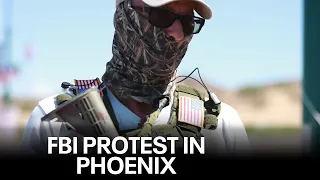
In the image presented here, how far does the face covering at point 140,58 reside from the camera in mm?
3117

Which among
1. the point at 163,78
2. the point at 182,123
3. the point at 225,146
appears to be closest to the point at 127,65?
the point at 163,78

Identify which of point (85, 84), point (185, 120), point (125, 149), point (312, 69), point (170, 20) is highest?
point (170, 20)

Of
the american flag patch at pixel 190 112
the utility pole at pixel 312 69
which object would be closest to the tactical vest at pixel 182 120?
the american flag patch at pixel 190 112

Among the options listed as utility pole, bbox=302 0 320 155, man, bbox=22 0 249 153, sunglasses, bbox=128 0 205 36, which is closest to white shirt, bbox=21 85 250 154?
man, bbox=22 0 249 153

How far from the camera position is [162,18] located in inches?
118

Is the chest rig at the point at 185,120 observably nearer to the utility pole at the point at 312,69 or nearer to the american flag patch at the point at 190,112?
the american flag patch at the point at 190,112

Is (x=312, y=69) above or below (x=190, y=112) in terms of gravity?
above

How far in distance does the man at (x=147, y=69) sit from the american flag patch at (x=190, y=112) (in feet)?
0.21

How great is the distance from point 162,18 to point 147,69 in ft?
0.92

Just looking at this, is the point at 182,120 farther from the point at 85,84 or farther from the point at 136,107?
the point at 85,84

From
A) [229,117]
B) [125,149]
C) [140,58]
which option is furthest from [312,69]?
[125,149]

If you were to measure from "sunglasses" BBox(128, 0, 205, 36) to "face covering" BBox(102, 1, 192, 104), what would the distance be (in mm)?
49

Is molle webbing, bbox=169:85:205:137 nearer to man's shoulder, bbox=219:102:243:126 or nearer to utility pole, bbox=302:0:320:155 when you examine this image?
man's shoulder, bbox=219:102:243:126

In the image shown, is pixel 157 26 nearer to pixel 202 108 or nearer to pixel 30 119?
pixel 202 108
